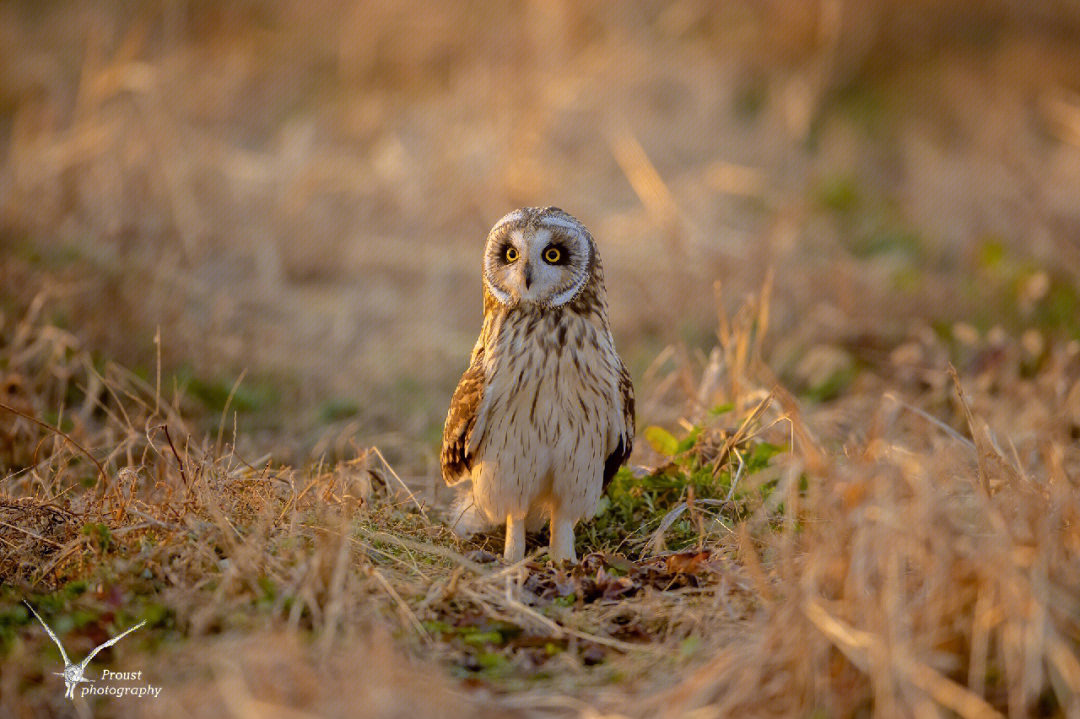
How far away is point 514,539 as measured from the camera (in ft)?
12.3

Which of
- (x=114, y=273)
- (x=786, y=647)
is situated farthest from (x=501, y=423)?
(x=114, y=273)

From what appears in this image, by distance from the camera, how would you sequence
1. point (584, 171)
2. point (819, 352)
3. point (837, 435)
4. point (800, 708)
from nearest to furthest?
point (800, 708) < point (837, 435) < point (819, 352) < point (584, 171)

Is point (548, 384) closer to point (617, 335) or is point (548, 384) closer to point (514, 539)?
point (514, 539)

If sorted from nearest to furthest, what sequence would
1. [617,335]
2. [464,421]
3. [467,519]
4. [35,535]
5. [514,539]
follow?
[35,535] → [464,421] → [514,539] → [467,519] → [617,335]

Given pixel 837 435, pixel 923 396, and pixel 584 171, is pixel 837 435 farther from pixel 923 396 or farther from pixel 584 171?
pixel 584 171

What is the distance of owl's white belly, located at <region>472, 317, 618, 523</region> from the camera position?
138 inches

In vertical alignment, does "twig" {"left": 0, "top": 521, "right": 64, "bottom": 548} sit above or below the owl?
below

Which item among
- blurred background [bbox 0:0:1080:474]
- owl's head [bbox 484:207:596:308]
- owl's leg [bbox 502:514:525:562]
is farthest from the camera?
blurred background [bbox 0:0:1080:474]

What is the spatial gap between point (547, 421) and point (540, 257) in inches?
22.0

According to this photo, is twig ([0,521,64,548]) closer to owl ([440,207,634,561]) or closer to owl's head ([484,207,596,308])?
owl ([440,207,634,561])

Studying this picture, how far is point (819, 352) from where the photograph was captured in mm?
5934

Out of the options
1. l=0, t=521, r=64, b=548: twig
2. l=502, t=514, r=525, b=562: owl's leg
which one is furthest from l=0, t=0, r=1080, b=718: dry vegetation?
l=502, t=514, r=525, b=562: owl's leg

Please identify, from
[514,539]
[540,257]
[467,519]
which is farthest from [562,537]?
[540,257]

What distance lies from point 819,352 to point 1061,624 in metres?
3.76
